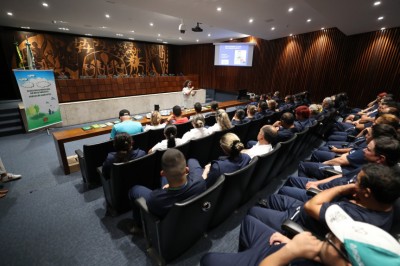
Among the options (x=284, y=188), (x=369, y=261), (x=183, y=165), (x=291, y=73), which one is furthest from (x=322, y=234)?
(x=291, y=73)

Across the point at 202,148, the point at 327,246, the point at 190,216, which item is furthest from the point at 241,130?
the point at 327,246

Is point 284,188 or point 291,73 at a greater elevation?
point 291,73

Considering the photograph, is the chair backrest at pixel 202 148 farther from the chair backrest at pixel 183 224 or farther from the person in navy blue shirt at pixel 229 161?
the chair backrest at pixel 183 224

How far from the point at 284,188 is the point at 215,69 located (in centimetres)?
994

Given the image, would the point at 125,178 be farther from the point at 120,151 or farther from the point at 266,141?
the point at 266,141

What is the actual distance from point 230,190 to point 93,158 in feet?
6.11

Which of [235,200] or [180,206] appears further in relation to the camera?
[235,200]

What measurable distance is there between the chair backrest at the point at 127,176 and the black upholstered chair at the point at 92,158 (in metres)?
0.68

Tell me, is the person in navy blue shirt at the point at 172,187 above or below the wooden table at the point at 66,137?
above

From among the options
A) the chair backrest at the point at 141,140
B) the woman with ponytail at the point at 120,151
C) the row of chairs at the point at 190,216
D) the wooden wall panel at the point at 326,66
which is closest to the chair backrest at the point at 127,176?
the woman with ponytail at the point at 120,151

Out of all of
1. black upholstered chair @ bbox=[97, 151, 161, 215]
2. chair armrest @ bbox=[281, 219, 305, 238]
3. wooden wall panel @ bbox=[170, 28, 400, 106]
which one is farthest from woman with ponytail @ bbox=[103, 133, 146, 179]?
wooden wall panel @ bbox=[170, 28, 400, 106]

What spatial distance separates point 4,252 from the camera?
1701 millimetres

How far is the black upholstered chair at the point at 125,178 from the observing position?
1825 mm

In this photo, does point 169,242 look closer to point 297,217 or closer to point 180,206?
point 180,206
